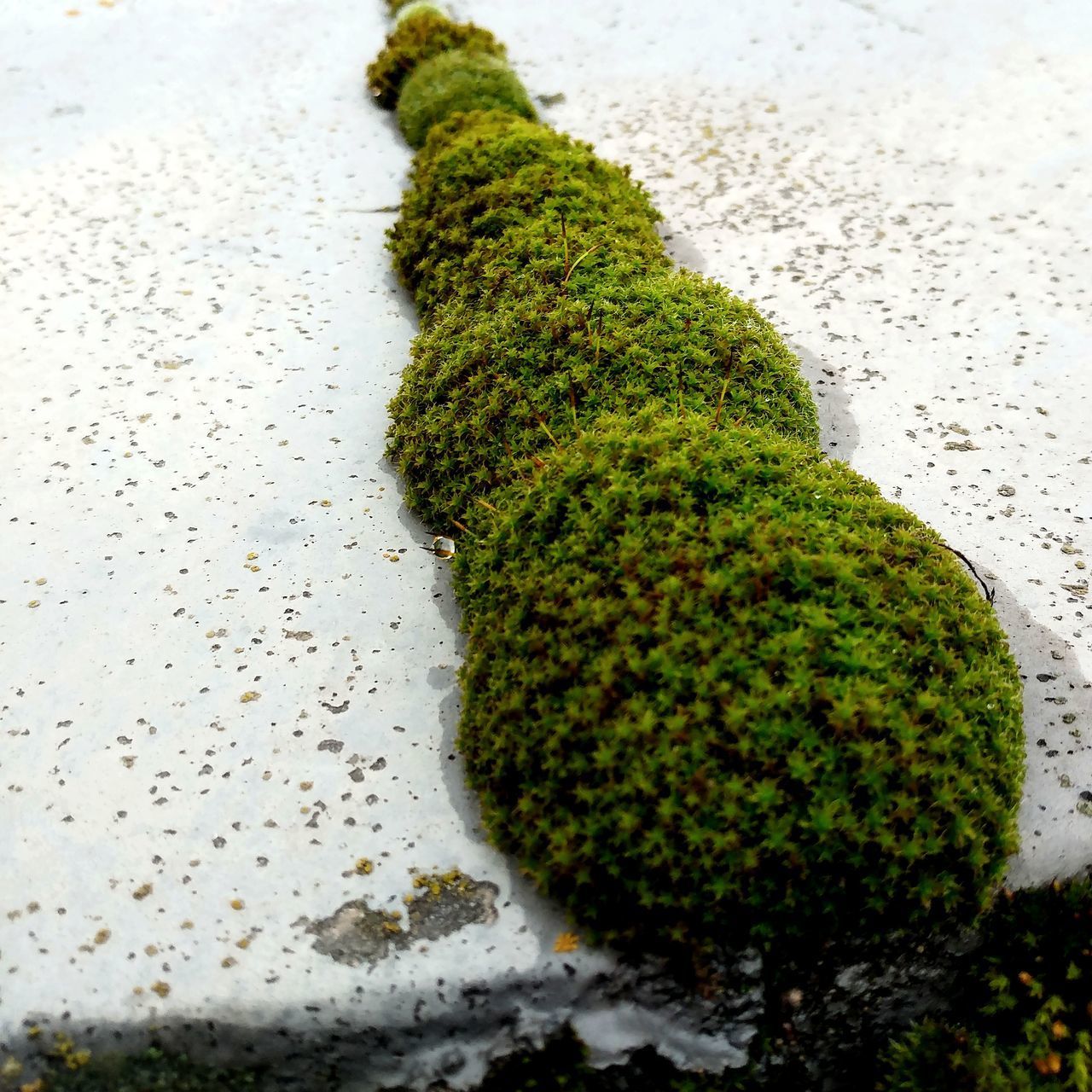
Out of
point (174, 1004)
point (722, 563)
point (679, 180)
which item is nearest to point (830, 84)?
point (679, 180)

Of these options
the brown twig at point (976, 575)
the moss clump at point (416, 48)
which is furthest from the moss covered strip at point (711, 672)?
the moss clump at point (416, 48)

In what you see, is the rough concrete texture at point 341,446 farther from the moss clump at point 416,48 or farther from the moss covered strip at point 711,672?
the moss clump at point 416,48

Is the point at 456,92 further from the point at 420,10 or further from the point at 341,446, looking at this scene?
the point at 341,446

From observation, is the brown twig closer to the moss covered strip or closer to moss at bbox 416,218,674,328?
the moss covered strip

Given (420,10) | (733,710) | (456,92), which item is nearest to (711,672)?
(733,710)

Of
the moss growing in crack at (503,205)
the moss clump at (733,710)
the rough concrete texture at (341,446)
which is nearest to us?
the moss clump at (733,710)
